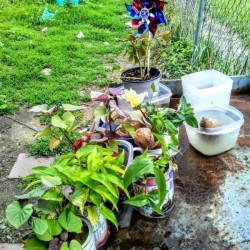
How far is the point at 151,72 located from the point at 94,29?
2464mm

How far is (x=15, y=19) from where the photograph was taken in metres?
5.02

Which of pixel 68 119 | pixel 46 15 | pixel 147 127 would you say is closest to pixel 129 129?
pixel 147 127

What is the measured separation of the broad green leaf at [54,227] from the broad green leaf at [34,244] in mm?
55

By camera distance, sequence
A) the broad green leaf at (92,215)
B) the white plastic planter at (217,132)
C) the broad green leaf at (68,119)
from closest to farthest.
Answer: the broad green leaf at (92,215) → the broad green leaf at (68,119) → the white plastic planter at (217,132)

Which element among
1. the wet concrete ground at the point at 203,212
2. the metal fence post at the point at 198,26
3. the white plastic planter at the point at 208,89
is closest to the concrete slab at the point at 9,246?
the wet concrete ground at the point at 203,212

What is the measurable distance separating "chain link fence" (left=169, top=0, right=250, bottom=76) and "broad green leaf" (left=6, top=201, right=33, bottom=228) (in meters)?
2.33

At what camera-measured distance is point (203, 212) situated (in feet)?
6.20

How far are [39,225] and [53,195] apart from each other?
0.13 m

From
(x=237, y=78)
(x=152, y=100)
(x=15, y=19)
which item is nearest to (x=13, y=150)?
(x=152, y=100)

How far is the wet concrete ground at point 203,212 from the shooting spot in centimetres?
174

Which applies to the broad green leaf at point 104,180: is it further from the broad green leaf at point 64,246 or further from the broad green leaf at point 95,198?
the broad green leaf at point 64,246

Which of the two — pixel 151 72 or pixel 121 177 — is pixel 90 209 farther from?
pixel 151 72

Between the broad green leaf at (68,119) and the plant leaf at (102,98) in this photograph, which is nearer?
the broad green leaf at (68,119)

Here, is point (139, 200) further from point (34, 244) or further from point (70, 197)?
point (34, 244)
